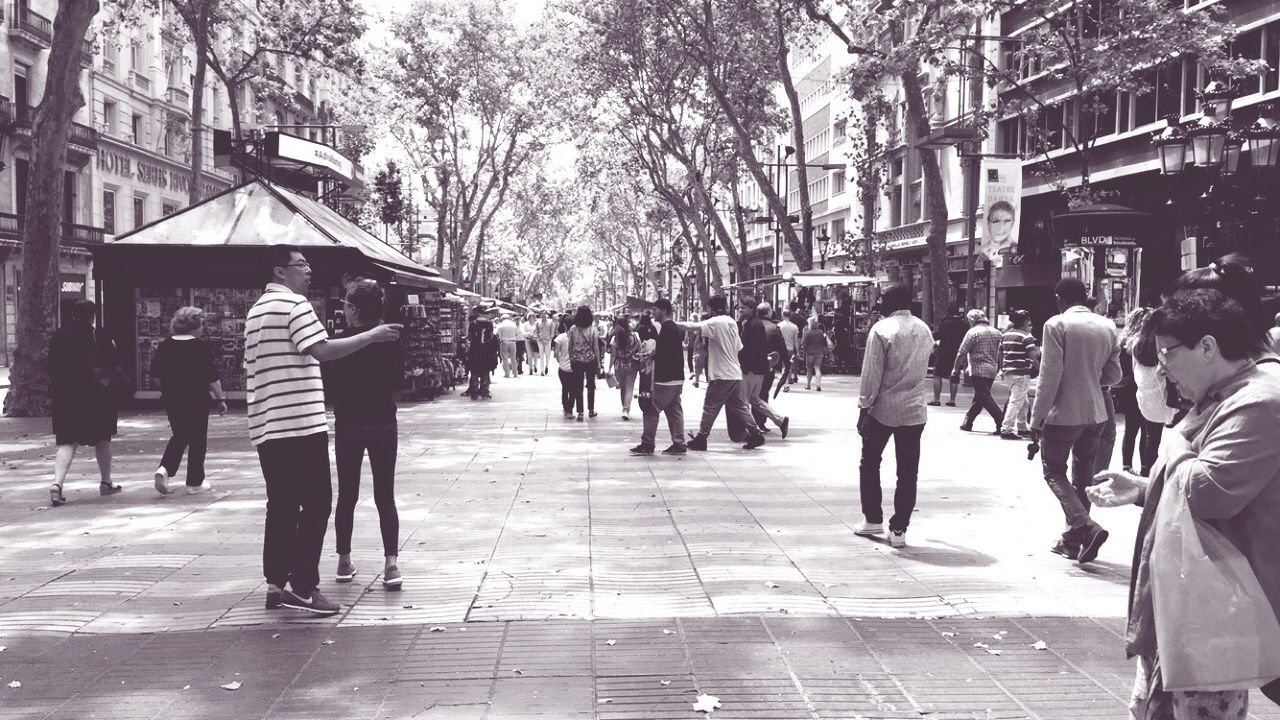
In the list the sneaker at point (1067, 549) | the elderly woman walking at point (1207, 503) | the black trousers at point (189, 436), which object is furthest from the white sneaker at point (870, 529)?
the black trousers at point (189, 436)

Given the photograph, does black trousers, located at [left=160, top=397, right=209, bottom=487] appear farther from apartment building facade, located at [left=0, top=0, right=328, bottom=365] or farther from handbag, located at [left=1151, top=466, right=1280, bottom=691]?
apartment building facade, located at [left=0, top=0, right=328, bottom=365]

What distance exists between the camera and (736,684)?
472cm

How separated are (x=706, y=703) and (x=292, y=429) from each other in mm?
2528

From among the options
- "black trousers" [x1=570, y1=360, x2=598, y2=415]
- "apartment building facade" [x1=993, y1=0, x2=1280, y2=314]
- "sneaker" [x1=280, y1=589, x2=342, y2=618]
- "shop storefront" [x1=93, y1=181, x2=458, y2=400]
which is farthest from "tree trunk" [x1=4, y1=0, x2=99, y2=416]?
"apartment building facade" [x1=993, y1=0, x2=1280, y2=314]

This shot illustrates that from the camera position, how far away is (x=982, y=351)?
52.7 ft

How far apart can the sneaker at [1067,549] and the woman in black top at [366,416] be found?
3.90 metres

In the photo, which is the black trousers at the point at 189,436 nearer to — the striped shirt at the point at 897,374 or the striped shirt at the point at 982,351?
the striped shirt at the point at 897,374

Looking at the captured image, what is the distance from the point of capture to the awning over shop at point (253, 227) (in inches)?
749

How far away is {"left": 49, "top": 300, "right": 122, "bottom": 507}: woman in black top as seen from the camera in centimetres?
968

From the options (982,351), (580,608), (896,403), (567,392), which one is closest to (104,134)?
(567,392)

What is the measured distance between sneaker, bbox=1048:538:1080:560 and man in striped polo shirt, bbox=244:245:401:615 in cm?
415

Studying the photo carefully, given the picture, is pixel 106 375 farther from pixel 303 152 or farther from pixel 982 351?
pixel 303 152

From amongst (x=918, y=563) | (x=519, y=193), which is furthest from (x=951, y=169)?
(x=918, y=563)

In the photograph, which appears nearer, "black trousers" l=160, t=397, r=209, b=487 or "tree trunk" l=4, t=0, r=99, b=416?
"black trousers" l=160, t=397, r=209, b=487
